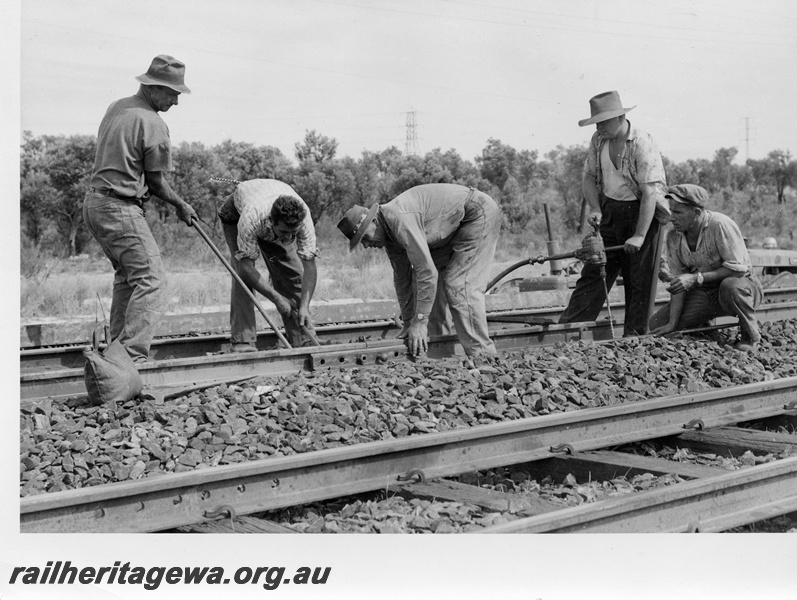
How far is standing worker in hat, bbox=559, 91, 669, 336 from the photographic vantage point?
8.71 meters

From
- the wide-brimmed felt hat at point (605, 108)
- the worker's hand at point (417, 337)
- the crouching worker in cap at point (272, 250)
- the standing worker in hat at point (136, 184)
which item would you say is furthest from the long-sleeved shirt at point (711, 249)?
the standing worker in hat at point (136, 184)

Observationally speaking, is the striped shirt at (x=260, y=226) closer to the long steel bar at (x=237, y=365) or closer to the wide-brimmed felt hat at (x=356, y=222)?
the wide-brimmed felt hat at (x=356, y=222)

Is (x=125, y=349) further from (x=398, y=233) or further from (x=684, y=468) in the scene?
(x=684, y=468)

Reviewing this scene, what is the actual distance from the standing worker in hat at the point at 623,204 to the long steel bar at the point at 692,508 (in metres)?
4.23

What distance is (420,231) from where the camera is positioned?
24.1 ft

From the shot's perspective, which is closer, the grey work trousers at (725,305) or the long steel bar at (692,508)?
the long steel bar at (692,508)

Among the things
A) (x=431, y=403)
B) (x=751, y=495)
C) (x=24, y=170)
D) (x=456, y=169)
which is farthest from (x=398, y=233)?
(x=456, y=169)

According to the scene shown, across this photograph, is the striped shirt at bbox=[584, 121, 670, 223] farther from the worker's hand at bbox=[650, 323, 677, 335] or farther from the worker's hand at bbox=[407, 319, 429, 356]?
the worker's hand at bbox=[407, 319, 429, 356]

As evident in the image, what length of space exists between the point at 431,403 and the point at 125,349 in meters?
2.21

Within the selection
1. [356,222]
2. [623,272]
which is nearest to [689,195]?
[623,272]

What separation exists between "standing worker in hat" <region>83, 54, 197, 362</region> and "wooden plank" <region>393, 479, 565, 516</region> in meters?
2.68

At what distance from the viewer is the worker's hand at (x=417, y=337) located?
7383mm

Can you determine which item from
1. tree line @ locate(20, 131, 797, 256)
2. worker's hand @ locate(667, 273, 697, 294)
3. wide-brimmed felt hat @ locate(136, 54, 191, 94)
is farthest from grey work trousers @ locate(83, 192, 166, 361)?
tree line @ locate(20, 131, 797, 256)

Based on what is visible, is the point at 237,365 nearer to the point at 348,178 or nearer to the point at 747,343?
the point at 747,343
